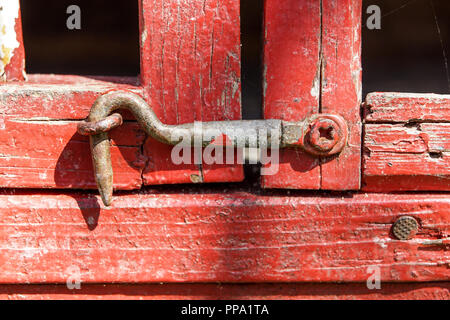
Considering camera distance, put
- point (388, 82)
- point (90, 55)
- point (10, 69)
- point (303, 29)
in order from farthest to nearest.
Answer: point (90, 55) → point (388, 82) → point (10, 69) → point (303, 29)

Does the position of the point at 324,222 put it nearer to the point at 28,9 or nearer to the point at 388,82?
the point at 388,82

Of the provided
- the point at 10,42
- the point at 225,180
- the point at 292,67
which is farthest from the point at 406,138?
the point at 10,42

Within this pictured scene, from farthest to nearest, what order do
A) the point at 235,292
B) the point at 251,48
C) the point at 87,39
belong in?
the point at 87,39
the point at 251,48
the point at 235,292

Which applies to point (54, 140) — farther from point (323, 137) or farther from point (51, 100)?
point (323, 137)

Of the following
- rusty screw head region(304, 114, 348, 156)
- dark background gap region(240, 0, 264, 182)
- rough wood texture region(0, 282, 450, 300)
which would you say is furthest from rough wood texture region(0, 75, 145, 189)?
dark background gap region(240, 0, 264, 182)

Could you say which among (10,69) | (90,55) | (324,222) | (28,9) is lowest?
(324,222)

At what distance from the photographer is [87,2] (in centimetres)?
306

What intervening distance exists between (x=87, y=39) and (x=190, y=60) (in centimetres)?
266

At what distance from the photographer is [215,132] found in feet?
2.96

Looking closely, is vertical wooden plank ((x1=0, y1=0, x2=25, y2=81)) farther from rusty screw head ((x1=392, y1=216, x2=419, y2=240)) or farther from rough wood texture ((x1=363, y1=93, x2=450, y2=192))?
rusty screw head ((x1=392, y1=216, x2=419, y2=240))

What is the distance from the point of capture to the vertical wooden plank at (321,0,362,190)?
35.1 inches

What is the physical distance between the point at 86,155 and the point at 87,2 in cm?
252

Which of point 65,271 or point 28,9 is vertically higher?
point 28,9

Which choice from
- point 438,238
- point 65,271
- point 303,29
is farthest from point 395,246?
point 65,271
